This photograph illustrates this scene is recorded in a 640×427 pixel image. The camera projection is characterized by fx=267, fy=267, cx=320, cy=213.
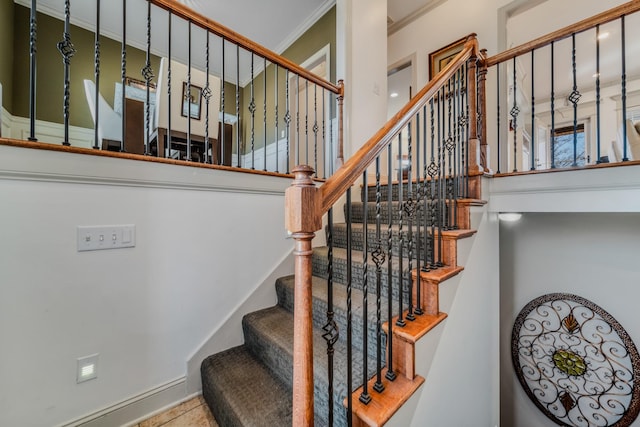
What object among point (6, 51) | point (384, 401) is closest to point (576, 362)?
point (384, 401)

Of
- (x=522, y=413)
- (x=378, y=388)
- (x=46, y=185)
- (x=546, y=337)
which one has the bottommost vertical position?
(x=522, y=413)

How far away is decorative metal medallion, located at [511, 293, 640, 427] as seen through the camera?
88.4 inches

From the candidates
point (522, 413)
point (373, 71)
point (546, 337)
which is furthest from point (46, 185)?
Answer: point (522, 413)

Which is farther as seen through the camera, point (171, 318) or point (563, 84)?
point (563, 84)

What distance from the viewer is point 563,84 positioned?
549cm

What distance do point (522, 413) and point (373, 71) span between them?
3.93 meters

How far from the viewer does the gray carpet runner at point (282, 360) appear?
113 cm

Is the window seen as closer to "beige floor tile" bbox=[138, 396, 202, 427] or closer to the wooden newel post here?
the wooden newel post

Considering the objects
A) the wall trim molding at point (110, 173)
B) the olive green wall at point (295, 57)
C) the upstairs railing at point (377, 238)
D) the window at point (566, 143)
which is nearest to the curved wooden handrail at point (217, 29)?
the wall trim molding at point (110, 173)

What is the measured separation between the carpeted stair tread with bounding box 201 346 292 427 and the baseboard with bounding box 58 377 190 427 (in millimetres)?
137

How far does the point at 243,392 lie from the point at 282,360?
0.23 meters

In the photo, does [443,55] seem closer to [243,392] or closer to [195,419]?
[243,392]

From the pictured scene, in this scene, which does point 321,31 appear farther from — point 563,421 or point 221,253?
point 563,421

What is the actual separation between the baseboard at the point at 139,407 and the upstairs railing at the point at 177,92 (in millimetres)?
1263
